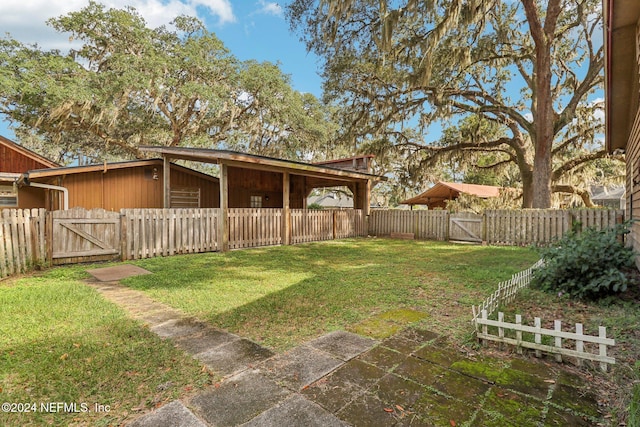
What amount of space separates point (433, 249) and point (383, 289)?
5456 mm

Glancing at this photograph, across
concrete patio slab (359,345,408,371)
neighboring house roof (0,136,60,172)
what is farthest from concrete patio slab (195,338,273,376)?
neighboring house roof (0,136,60,172)

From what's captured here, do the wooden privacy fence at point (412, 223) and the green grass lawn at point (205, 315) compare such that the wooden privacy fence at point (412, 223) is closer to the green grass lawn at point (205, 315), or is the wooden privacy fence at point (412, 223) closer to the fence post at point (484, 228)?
the fence post at point (484, 228)

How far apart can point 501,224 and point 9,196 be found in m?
17.2

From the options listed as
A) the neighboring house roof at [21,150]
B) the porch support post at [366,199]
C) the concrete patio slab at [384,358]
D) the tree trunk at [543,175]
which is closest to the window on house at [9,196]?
the neighboring house roof at [21,150]

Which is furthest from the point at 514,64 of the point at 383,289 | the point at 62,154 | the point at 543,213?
the point at 62,154

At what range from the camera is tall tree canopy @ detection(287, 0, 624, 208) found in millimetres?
10562

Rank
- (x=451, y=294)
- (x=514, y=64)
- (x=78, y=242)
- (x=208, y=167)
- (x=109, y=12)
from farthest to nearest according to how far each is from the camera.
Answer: (x=208, y=167) → (x=109, y=12) → (x=514, y=64) → (x=78, y=242) → (x=451, y=294)

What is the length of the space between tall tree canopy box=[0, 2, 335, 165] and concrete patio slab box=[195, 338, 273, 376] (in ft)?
50.1

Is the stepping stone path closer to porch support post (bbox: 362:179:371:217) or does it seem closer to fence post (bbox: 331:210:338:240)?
fence post (bbox: 331:210:338:240)

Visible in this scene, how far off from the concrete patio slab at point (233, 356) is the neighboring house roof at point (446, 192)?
19.7m

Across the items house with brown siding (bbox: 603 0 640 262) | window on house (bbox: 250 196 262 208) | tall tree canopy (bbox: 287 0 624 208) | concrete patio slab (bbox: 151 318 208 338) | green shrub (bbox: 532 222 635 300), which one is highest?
tall tree canopy (bbox: 287 0 624 208)

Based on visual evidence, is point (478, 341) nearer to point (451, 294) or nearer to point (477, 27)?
point (451, 294)

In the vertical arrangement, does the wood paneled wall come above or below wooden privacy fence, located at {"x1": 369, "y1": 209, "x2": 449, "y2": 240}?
above

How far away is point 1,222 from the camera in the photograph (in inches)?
214
